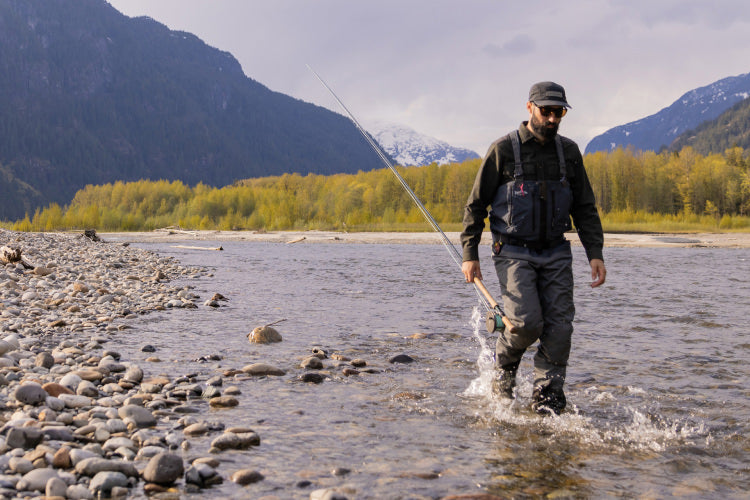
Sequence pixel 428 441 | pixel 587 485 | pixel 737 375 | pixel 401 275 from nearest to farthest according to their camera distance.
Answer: pixel 587 485
pixel 428 441
pixel 737 375
pixel 401 275

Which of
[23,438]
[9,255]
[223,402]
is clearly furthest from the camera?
[9,255]

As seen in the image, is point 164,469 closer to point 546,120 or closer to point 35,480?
point 35,480

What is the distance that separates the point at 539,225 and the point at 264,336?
14.2 ft

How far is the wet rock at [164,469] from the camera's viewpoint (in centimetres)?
323

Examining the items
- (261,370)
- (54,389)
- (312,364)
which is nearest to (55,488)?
(54,389)

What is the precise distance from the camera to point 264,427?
14.2 ft

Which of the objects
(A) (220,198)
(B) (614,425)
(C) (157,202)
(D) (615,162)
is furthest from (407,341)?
(C) (157,202)

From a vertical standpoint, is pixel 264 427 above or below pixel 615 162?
below

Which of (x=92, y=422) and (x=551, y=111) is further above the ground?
(x=551, y=111)

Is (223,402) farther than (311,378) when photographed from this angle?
No

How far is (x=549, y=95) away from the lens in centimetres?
422

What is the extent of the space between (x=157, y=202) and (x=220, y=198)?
1865cm

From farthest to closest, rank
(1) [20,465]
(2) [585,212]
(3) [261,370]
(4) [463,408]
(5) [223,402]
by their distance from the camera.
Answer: (3) [261,370], (4) [463,408], (5) [223,402], (2) [585,212], (1) [20,465]

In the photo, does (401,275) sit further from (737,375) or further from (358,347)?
(737,375)
